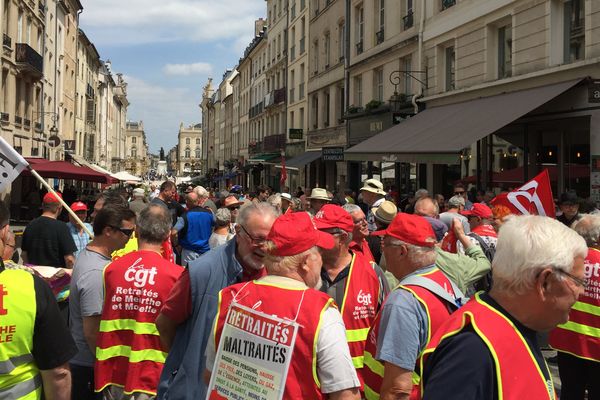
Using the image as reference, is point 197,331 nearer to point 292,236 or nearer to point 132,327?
point 132,327

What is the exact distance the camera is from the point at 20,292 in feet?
8.79

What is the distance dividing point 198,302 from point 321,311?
4.01 ft

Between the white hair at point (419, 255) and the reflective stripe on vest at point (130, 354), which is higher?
the white hair at point (419, 255)

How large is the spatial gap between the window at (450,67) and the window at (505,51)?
7.95 ft

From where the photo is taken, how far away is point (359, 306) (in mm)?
3916

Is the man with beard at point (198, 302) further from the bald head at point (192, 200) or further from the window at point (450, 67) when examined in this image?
the window at point (450, 67)

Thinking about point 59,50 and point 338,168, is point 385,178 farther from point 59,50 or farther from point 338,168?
point 59,50

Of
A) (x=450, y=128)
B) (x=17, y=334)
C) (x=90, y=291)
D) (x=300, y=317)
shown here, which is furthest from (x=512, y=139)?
(x=17, y=334)

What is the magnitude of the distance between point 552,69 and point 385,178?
9.80 metres

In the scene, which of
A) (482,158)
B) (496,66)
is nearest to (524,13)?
(496,66)

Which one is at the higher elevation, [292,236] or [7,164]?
[7,164]

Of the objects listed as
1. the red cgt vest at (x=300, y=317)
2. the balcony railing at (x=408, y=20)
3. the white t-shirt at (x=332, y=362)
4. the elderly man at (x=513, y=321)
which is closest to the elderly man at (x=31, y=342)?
the red cgt vest at (x=300, y=317)

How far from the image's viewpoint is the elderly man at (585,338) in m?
4.74

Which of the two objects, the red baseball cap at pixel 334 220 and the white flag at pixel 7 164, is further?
the white flag at pixel 7 164
